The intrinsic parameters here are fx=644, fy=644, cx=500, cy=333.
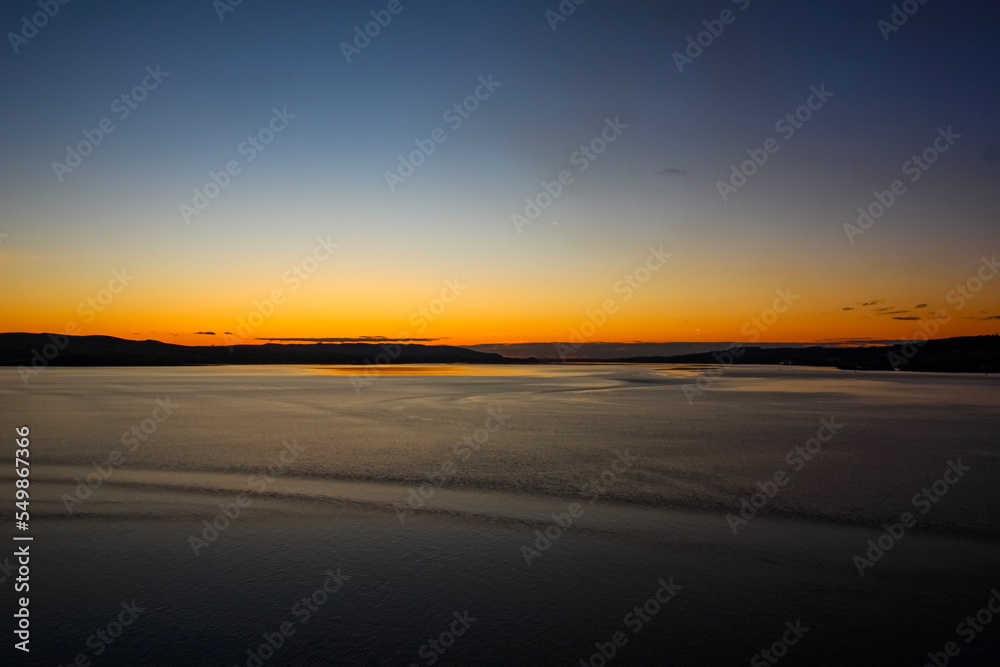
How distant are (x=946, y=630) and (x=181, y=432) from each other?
1817 centimetres

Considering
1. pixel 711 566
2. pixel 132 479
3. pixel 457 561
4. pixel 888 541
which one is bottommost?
pixel 888 541

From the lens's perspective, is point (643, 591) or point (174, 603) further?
point (643, 591)

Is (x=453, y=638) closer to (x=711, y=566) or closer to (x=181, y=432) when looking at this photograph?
(x=711, y=566)

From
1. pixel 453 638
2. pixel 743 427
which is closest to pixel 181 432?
pixel 453 638

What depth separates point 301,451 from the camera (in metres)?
15.4

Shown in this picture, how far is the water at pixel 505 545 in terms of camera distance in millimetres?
5754

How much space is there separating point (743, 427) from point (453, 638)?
1682 centimetres

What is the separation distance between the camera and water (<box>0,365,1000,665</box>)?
5.75 meters

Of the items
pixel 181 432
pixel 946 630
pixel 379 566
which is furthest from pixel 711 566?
pixel 181 432

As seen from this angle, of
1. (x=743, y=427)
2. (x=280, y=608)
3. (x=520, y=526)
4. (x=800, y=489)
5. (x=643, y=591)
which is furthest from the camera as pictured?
(x=743, y=427)

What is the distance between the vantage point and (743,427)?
20.5 metres

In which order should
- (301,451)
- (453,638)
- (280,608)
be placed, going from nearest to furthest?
(453,638)
(280,608)
(301,451)

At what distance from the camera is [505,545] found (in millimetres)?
8320

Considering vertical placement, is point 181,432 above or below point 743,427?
above
